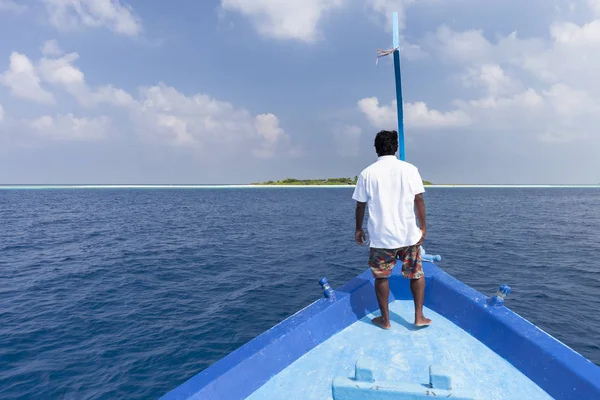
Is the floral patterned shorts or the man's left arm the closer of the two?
the man's left arm

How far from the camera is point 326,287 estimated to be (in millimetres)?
4609

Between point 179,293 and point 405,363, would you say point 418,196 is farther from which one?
point 179,293

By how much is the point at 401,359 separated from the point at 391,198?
1744 mm

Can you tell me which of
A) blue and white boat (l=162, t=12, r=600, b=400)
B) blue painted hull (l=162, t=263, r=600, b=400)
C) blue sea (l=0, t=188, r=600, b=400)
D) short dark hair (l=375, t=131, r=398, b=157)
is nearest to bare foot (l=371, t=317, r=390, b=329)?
blue and white boat (l=162, t=12, r=600, b=400)

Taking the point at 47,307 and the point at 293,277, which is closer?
the point at 47,307

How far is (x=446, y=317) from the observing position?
474 cm

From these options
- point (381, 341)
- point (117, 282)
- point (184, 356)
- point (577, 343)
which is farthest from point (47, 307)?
point (577, 343)

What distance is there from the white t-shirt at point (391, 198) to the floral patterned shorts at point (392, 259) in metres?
0.17

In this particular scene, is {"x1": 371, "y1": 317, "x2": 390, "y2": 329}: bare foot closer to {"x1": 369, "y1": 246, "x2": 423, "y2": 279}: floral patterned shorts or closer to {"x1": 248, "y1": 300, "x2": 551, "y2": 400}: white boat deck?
{"x1": 248, "y1": 300, "x2": 551, "y2": 400}: white boat deck

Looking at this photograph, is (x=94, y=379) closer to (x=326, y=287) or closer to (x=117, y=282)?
(x=326, y=287)

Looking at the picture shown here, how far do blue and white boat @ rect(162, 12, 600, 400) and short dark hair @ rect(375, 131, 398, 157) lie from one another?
6.28 feet

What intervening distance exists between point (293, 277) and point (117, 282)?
6.47 m

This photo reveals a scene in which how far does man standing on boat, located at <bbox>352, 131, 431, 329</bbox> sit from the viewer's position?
12.4 ft

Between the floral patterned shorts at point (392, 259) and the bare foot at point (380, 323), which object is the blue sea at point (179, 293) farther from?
the floral patterned shorts at point (392, 259)
